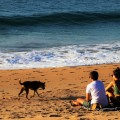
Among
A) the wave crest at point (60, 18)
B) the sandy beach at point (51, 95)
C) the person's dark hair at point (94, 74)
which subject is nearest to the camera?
the sandy beach at point (51, 95)

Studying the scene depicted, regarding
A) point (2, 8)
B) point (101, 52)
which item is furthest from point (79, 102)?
point (2, 8)

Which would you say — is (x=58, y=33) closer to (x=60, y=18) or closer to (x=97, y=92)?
(x=60, y=18)

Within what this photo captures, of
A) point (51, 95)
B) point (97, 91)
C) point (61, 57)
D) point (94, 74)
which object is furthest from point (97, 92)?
point (61, 57)

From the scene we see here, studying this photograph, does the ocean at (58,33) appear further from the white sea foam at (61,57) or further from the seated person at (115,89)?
the seated person at (115,89)

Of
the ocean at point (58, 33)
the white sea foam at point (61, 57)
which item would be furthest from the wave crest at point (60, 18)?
the white sea foam at point (61, 57)

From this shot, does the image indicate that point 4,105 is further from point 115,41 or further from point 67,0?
point 67,0

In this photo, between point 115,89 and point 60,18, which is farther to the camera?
point 60,18

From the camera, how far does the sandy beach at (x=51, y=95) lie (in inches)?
373

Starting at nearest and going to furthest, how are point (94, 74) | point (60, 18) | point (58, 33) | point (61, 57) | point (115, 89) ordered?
point (94, 74), point (115, 89), point (61, 57), point (58, 33), point (60, 18)

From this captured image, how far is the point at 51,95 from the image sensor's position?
12148mm

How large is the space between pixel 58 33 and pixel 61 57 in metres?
9.08

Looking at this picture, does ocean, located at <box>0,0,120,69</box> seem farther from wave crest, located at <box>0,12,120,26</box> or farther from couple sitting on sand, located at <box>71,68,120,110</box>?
couple sitting on sand, located at <box>71,68,120,110</box>

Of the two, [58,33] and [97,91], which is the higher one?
[58,33]

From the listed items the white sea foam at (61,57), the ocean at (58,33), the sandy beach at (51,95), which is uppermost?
the ocean at (58,33)
